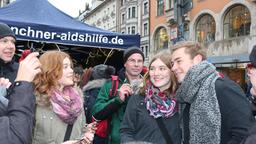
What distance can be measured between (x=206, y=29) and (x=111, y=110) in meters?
29.8

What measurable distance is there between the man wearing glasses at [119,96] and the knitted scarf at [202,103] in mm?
1099

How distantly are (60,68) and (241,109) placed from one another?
1.54m

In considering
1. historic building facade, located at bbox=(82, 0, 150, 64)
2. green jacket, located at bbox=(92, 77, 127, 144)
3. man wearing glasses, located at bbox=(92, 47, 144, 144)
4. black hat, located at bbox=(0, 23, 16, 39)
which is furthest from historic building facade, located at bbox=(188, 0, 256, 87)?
black hat, located at bbox=(0, 23, 16, 39)

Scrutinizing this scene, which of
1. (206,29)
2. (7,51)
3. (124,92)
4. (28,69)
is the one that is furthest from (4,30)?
(206,29)

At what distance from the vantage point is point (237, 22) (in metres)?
29.3

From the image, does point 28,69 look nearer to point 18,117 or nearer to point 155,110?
point 18,117

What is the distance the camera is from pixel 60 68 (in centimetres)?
317

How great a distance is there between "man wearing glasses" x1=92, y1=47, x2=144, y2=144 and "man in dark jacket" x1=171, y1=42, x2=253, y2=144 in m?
1.11

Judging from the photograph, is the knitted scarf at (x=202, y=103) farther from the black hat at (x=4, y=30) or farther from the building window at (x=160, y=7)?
the building window at (x=160, y=7)

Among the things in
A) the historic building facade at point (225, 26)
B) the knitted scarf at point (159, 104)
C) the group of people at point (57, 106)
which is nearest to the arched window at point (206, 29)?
the historic building facade at point (225, 26)

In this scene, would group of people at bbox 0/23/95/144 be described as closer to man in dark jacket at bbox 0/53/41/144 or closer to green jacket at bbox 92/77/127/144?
man in dark jacket at bbox 0/53/41/144

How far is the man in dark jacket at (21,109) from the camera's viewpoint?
176 centimetres

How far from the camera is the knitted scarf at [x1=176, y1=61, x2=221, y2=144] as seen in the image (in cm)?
290

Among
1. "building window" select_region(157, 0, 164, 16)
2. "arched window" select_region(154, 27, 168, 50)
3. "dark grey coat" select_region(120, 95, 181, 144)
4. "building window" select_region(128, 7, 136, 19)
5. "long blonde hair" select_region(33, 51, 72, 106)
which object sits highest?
"building window" select_region(128, 7, 136, 19)
